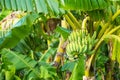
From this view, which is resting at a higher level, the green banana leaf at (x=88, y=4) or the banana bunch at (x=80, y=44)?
the green banana leaf at (x=88, y=4)

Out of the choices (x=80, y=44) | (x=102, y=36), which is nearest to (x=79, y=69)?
(x=80, y=44)

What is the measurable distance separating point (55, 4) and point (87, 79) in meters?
0.50

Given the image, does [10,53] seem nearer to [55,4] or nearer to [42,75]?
[42,75]

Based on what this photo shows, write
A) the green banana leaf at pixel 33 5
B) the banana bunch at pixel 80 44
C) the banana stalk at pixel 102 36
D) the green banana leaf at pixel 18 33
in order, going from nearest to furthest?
the green banana leaf at pixel 33 5, the banana bunch at pixel 80 44, the banana stalk at pixel 102 36, the green banana leaf at pixel 18 33

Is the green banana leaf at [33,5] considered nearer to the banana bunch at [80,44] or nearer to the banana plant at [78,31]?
the banana plant at [78,31]

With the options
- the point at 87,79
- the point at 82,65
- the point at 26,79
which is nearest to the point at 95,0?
the point at 82,65

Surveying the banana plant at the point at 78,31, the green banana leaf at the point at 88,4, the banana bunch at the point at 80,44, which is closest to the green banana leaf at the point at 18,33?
the banana plant at the point at 78,31

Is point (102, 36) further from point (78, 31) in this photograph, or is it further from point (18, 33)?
point (18, 33)

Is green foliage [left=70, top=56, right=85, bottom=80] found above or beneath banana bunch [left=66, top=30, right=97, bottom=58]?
beneath

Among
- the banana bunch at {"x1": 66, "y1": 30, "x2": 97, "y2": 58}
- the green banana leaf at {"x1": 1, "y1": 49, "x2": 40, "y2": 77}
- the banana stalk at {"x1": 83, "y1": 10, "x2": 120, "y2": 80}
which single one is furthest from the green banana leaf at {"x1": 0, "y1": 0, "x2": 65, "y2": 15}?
the green banana leaf at {"x1": 1, "y1": 49, "x2": 40, "y2": 77}

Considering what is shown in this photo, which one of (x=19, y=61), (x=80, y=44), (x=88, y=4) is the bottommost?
(x=19, y=61)

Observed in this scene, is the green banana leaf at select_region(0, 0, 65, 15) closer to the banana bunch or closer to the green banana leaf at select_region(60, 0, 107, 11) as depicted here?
the green banana leaf at select_region(60, 0, 107, 11)

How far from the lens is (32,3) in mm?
1359

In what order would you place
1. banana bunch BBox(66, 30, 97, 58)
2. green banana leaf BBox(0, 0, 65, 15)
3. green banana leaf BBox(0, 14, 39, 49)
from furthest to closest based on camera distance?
green banana leaf BBox(0, 14, 39, 49)
banana bunch BBox(66, 30, 97, 58)
green banana leaf BBox(0, 0, 65, 15)
